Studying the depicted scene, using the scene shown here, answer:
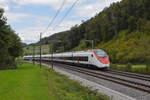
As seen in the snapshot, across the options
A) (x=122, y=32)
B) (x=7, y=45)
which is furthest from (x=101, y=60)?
(x=122, y=32)

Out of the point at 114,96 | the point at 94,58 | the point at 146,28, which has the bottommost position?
the point at 114,96

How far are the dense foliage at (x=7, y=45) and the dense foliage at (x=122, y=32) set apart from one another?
727 centimetres

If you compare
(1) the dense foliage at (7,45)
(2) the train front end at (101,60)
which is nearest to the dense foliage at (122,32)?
(1) the dense foliage at (7,45)

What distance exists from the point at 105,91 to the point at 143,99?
3.46 meters

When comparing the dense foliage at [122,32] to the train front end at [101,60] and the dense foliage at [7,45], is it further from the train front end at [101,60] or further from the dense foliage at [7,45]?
the train front end at [101,60]

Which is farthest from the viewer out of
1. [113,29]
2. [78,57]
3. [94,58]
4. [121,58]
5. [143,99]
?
[113,29]

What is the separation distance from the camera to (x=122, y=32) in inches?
3095

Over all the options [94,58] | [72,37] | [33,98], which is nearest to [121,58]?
[94,58]

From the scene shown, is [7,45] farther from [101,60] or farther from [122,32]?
[122,32]

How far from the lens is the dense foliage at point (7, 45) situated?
108 feet

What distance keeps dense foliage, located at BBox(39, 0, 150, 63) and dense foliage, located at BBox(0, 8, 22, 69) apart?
7.27 meters

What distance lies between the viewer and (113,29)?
8569 cm

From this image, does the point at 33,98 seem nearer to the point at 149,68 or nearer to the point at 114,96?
the point at 114,96

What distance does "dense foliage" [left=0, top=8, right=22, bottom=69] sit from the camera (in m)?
32.9
